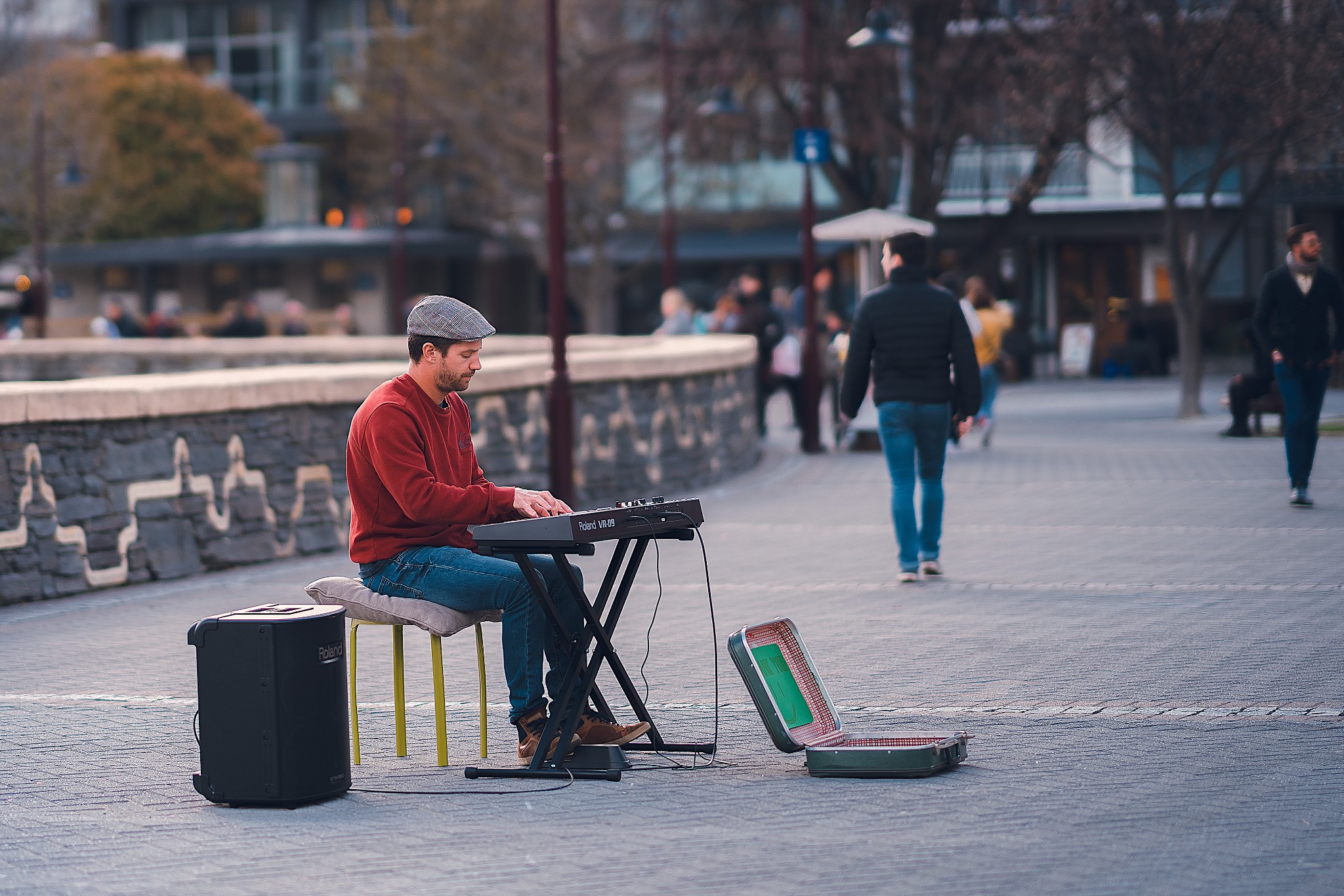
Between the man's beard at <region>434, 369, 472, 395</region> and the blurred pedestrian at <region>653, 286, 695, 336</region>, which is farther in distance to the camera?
the blurred pedestrian at <region>653, 286, 695, 336</region>

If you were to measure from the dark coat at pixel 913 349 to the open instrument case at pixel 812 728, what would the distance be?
13.2 feet

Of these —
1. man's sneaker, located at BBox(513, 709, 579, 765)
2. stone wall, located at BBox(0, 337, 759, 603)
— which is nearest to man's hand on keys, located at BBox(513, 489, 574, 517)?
man's sneaker, located at BBox(513, 709, 579, 765)

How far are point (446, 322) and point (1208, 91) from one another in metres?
17.1

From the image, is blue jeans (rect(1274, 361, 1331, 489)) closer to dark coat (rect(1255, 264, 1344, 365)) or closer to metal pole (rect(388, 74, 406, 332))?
dark coat (rect(1255, 264, 1344, 365))

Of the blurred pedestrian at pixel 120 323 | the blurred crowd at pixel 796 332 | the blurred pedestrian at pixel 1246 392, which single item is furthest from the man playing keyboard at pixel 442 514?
the blurred pedestrian at pixel 120 323

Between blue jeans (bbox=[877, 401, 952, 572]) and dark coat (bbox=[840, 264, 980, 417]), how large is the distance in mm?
69

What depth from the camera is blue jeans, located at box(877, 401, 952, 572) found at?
1060 centimetres

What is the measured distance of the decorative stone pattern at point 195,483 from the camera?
10523 mm

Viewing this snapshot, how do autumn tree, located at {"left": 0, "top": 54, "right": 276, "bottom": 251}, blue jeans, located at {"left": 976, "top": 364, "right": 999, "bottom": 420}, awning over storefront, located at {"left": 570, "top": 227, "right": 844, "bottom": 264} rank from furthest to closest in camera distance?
autumn tree, located at {"left": 0, "top": 54, "right": 276, "bottom": 251}, awning over storefront, located at {"left": 570, "top": 227, "right": 844, "bottom": 264}, blue jeans, located at {"left": 976, "top": 364, "right": 999, "bottom": 420}

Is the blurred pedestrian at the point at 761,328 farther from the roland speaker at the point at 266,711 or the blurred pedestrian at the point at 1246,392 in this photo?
the roland speaker at the point at 266,711

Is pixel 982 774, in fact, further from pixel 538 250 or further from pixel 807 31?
pixel 538 250

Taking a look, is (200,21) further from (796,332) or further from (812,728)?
(812,728)

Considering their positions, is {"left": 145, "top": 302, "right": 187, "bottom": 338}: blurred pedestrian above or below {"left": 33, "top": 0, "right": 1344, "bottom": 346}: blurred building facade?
below

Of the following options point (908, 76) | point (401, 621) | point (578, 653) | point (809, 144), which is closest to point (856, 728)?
point (578, 653)
